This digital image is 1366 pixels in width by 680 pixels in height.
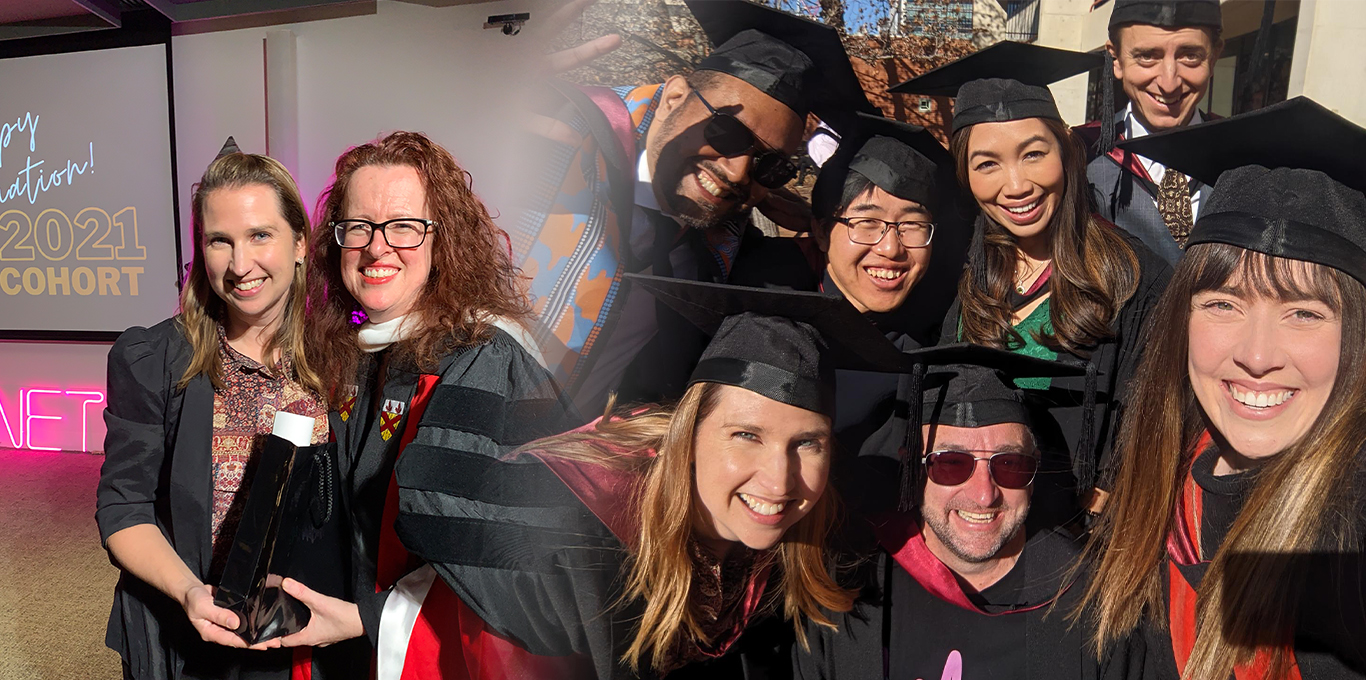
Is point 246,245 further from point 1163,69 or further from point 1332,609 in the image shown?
point 1332,609

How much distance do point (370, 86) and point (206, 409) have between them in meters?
1.67

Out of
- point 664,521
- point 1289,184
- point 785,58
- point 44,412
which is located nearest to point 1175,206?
point 1289,184

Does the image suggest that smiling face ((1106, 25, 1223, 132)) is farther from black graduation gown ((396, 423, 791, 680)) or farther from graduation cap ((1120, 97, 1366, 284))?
black graduation gown ((396, 423, 791, 680))

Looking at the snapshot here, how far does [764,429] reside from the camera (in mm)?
1268

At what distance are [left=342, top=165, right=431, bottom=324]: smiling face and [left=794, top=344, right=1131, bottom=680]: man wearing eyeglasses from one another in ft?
3.19

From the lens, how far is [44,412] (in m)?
5.52

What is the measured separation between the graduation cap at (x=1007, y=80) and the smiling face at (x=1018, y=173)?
0.02 metres

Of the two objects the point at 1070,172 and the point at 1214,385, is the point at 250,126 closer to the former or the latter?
the point at 1070,172

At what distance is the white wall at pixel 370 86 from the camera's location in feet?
6.02

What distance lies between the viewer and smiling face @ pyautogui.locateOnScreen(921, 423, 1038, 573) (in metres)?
1.34

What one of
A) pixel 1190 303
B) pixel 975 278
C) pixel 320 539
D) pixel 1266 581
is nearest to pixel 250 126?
pixel 320 539

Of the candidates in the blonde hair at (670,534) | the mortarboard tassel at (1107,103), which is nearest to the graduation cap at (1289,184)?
the mortarboard tassel at (1107,103)

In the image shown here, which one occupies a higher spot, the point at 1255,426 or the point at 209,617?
the point at 1255,426

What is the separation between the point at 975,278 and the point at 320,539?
136 cm
